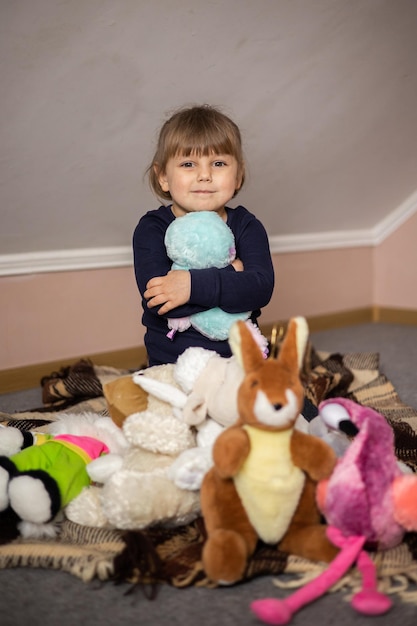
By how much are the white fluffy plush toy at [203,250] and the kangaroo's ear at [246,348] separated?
0.29 m

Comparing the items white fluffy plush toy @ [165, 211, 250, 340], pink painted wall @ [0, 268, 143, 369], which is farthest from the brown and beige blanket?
pink painted wall @ [0, 268, 143, 369]

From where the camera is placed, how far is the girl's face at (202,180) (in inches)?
48.1

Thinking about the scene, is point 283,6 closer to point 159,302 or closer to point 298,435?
point 159,302

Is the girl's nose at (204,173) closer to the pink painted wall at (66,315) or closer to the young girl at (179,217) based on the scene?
the young girl at (179,217)

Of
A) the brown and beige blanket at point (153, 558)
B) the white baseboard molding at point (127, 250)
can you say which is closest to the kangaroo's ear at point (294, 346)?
the brown and beige blanket at point (153, 558)

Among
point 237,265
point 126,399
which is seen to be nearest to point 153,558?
point 126,399

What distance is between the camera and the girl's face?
122 centimetres

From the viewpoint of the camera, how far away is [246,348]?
0.87m

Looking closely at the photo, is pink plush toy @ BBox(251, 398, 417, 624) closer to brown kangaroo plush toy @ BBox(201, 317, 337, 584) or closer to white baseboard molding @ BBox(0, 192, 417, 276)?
brown kangaroo plush toy @ BBox(201, 317, 337, 584)

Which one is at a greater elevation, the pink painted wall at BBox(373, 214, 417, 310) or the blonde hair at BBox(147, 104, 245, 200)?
the blonde hair at BBox(147, 104, 245, 200)

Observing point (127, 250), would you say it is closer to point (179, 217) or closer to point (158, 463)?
point (179, 217)

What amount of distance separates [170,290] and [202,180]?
0.23 metres

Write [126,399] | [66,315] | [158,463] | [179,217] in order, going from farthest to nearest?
1. [66,315]
2. [179,217]
3. [126,399]
4. [158,463]

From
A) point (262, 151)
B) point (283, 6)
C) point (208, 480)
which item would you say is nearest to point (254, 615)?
point (208, 480)
